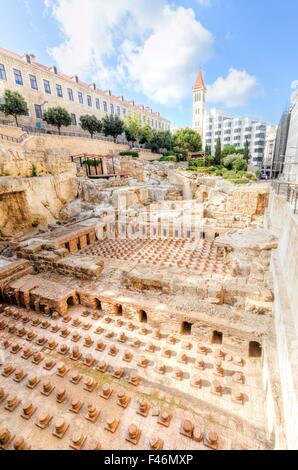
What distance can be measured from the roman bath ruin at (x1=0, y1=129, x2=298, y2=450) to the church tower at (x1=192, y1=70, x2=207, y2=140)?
165ft

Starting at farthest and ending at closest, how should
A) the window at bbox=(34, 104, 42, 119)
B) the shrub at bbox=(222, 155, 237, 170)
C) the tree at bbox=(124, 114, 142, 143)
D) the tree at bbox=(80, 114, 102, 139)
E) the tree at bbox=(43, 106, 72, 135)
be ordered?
the tree at bbox=(124, 114, 142, 143) → the shrub at bbox=(222, 155, 237, 170) → the window at bbox=(34, 104, 42, 119) → the tree at bbox=(80, 114, 102, 139) → the tree at bbox=(43, 106, 72, 135)

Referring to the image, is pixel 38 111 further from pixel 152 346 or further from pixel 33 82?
pixel 152 346

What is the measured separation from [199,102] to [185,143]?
25.7 meters

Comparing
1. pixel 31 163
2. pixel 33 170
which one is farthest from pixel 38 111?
pixel 33 170

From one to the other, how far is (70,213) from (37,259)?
6.68 metres

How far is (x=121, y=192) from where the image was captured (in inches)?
601

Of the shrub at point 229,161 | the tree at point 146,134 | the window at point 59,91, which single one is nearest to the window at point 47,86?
the window at point 59,91

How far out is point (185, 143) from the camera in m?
33.6

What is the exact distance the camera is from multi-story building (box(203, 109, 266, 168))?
50719mm

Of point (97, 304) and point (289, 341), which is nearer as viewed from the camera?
point (289, 341)

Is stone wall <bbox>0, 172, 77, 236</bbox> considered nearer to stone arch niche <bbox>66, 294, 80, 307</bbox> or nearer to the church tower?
stone arch niche <bbox>66, 294, 80, 307</bbox>

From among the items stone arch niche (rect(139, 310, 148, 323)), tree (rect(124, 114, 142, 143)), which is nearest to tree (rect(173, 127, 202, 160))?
tree (rect(124, 114, 142, 143))

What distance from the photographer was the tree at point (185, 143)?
110 ft
